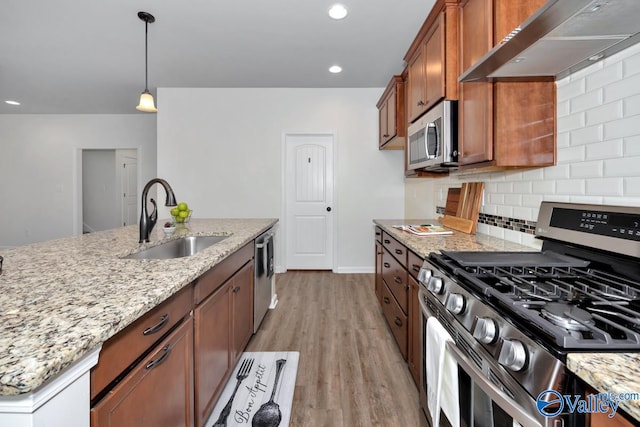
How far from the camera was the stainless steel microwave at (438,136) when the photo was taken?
1.90 metres

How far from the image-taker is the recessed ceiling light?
8.33 feet

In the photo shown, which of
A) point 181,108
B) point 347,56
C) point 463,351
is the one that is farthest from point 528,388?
point 181,108

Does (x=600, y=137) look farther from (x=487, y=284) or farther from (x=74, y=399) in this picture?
(x=74, y=399)

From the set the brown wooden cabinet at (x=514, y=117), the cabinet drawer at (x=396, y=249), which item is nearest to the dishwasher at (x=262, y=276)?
the cabinet drawer at (x=396, y=249)

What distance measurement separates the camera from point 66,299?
2.63 feet

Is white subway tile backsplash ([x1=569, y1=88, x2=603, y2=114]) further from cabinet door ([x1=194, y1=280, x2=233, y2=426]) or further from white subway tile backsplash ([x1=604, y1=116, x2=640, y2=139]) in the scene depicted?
cabinet door ([x1=194, y1=280, x2=233, y2=426])

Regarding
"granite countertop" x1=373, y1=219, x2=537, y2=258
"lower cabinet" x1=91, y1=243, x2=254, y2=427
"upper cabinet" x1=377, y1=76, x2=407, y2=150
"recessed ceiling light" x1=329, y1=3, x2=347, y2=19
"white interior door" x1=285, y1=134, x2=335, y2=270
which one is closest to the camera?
"lower cabinet" x1=91, y1=243, x2=254, y2=427

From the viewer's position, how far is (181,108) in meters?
4.48

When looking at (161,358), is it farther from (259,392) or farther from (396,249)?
(396,249)

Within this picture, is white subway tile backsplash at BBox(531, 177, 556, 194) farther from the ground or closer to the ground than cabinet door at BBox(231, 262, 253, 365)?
farther from the ground

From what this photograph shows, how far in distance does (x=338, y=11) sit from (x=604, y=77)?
2.03 m

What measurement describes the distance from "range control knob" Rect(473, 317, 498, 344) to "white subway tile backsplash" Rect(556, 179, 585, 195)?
974 millimetres

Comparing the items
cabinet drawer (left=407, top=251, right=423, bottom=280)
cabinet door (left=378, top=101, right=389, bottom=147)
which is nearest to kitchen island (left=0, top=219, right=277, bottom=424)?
cabinet drawer (left=407, top=251, right=423, bottom=280)

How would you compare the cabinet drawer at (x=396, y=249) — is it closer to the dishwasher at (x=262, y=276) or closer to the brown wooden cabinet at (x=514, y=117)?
the brown wooden cabinet at (x=514, y=117)
